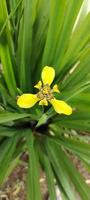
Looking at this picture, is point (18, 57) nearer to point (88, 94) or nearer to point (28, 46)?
point (28, 46)

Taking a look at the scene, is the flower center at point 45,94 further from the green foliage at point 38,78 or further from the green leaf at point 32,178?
the green leaf at point 32,178

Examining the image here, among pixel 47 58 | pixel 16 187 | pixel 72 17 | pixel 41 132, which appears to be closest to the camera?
pixel 72 17

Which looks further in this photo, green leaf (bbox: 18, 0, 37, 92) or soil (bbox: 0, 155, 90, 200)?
soil (bbox: 0, 155, 90, 200)

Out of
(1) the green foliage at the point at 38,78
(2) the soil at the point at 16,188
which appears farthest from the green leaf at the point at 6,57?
(2) the soil at the point at 16,188

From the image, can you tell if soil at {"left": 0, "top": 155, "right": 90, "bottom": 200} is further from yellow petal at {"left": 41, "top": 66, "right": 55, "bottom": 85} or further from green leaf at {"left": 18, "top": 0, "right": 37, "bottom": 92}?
yellow petal at {"left": 41, "top": 66, "right": 55, "bottom": 85}

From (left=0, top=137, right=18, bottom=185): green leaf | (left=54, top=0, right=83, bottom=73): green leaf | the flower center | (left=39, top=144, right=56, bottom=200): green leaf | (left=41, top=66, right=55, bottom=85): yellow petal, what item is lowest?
(left=39, top=144, right=56, bottom=200): green leaf

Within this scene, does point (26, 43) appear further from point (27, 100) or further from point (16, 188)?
point (16, 188)

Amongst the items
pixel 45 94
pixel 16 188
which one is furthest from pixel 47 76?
pixel 16 188

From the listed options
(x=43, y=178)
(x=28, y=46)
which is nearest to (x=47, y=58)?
(x=28, y=46)

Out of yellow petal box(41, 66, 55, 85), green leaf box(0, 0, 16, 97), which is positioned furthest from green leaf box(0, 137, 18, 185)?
yellow petal box(41, 66, 55, 85)
